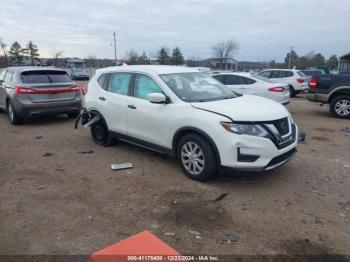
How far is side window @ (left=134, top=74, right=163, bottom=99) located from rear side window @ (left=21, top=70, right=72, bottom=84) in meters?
4.47

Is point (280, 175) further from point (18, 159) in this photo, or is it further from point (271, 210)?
point (18, 159)

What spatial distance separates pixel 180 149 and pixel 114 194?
1217 mm

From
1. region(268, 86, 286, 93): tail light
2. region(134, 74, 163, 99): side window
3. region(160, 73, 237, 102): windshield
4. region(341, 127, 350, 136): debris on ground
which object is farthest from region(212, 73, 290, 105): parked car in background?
region(134, 74, 163, 99): side window

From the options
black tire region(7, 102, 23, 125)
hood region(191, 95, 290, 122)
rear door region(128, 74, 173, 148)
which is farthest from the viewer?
black tire region(7, 102, 23, 125)

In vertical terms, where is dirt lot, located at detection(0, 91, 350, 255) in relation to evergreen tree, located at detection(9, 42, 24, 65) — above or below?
below

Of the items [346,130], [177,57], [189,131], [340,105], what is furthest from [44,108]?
[177,57]

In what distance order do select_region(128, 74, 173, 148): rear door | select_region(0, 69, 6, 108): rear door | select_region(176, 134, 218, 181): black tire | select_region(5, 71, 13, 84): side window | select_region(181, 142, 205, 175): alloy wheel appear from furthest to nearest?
select_region(0, 69, 6, 108): rear door → select_region(5, 71, 13, 84): side window → select_region(128, 74, 173, 148): rear door → select_region(181, 142, 205, 175): alloy wheel → select_region(176, 134, 218, 181): black tire

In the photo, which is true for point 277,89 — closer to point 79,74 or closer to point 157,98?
point 157,98

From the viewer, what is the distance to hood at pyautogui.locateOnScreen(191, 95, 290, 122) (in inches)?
167

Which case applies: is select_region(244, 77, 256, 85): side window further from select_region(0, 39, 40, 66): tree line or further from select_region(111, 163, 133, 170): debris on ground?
select_region(0, 39, 40, 66): tree line

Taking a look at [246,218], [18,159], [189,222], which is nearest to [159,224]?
[189,222]

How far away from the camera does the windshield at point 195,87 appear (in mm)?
5040

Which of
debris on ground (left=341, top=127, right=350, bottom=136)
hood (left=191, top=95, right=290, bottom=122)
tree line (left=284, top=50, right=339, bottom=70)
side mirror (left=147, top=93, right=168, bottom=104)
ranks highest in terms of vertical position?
tree line (left=284, top=50, right=339, bottom=70)

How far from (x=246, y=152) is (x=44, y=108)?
655 centimetres
